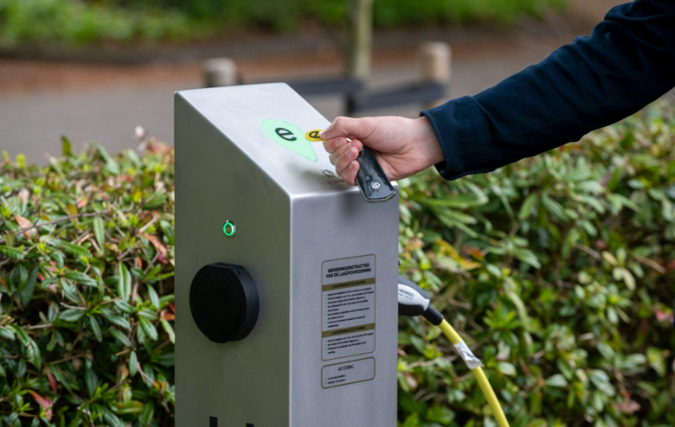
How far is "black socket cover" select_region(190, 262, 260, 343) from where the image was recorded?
142 cm

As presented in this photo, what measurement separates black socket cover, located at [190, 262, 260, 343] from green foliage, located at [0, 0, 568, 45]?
10767 millimetres

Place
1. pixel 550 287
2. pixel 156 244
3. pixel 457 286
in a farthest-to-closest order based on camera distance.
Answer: pixel 550 287 < pixel 457 286 < pixel 156 244

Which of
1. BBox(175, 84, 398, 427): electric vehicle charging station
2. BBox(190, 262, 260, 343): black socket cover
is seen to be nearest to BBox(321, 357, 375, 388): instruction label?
BBox(175, 84, 398, 427): electric vehicle charging station

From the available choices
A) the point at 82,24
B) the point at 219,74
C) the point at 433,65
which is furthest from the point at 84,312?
the point at 82,24

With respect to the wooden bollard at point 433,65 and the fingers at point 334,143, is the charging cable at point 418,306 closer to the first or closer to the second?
the fingers at point 334,143

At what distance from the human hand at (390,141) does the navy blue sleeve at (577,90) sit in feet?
0.15

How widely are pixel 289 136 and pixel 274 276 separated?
0.29m

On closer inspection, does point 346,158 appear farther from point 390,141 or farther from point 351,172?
point 390,141

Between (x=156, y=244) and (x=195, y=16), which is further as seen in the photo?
(x=195, y=16)

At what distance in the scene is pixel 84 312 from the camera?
5.92ft

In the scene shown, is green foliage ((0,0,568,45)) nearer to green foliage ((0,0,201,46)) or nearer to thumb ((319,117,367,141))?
green foliage ((0,0,201,46))

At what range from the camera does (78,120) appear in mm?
8492

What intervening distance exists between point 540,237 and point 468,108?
3.85 ft

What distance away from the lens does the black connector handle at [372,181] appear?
141 centimetres
